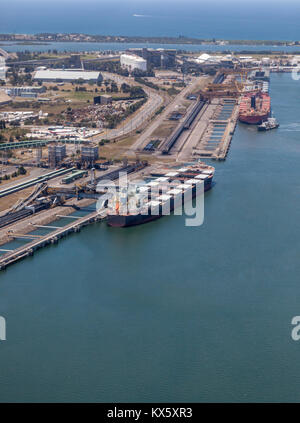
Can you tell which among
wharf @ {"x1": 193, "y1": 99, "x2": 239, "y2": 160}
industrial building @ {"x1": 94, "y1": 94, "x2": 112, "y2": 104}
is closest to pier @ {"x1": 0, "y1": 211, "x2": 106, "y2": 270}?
wharf @ {"x1": 193, "y1": 99, "x2": 239, "y2": 160}

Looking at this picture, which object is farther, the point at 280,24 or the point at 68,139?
the point at 280,24

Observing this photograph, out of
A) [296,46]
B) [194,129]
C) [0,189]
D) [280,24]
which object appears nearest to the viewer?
[0,189]

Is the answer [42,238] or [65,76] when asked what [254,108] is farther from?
[42,238]

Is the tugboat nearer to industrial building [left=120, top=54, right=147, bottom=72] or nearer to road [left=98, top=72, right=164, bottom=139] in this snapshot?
road [left=98, top=72, right=164, bottom=139]

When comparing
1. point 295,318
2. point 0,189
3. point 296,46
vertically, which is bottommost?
point 295,318

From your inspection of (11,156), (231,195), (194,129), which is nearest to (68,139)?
→ (11,156)

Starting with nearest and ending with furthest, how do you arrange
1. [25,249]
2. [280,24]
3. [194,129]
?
[25,249] < [194,129] < [280,24]

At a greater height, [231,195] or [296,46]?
[296,46]

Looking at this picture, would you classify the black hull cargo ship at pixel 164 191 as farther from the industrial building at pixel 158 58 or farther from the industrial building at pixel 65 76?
the industrial building at pixel 158 58

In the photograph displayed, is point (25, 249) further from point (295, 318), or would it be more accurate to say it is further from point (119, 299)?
point (295, 318)
